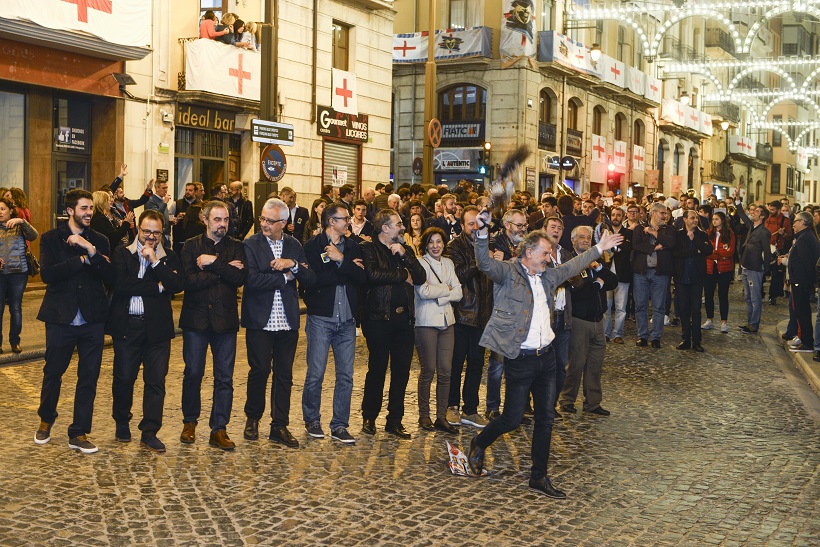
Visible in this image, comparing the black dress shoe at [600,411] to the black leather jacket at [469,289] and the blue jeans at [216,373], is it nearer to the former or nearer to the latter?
the black leather jacket at [469,289]

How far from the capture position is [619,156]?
45562 mm

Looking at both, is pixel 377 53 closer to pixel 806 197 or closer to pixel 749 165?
pixel 749 165

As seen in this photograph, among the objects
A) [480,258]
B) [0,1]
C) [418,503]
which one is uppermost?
[0,1]

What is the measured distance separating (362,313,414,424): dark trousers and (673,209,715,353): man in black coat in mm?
6971

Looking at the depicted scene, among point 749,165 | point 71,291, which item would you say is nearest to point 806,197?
point 749,165

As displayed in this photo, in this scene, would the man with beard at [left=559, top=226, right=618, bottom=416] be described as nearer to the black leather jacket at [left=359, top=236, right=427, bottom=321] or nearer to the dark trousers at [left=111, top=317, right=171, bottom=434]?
the black leather jacket at [left=359, top=236, right=427, bottom=321]

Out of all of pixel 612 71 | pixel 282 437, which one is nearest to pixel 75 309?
pixel 282 437

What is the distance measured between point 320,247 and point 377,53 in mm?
20409

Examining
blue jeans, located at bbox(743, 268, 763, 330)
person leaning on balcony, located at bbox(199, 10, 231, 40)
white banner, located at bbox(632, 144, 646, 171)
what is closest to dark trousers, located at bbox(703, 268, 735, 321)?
blue jeans, located at bbox(743, 268, 763, 330)

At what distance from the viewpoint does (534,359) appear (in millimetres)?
7102

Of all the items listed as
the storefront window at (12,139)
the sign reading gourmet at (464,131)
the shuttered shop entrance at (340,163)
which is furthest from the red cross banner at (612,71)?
the storefront window at (12,139)

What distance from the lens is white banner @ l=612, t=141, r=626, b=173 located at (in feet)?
148

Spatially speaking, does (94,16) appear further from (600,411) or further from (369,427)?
(600,411)

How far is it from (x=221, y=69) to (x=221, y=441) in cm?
1458
